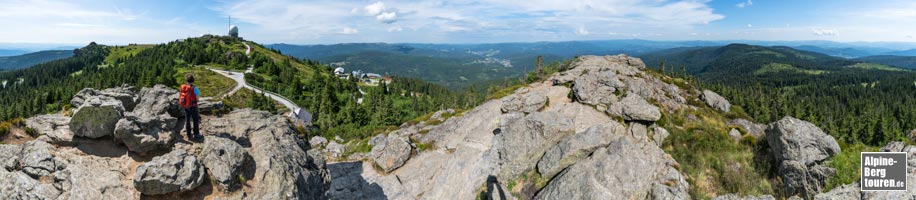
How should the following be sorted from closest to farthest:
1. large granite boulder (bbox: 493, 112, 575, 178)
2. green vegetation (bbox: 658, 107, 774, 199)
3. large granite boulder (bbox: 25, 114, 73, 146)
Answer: large granite boulder (bbox: 25, 114, 73, 146)
green vegetation (bbox: 658, 107, 774, 199)
large granite boulder (bbox: 493, 112, 575, 178)

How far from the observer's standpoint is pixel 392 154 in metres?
30.5

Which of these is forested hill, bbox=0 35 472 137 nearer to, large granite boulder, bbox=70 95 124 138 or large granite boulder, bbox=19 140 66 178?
large granite boulder, bbox=70 95 124 138

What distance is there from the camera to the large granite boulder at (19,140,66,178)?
11305mm

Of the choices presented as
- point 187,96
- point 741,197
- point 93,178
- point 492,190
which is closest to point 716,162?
point 741,197

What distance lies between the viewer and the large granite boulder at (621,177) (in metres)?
16.3

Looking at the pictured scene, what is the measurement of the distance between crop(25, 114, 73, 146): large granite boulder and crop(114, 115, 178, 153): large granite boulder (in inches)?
65.3

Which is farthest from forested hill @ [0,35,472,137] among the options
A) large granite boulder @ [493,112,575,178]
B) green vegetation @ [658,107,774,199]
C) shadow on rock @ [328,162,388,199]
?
green vegetation @ [658,107,774,199]

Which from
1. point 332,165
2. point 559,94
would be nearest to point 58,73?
point 332,165

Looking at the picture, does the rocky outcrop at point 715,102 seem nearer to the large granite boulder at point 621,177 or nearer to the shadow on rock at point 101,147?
the large granite boulder at point 621,177

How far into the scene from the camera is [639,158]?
17.8 m

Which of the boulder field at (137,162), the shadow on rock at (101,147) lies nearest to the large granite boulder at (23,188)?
the boulder field at (137,162)

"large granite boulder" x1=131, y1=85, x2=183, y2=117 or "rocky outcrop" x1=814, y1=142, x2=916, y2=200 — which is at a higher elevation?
"large granite boulder" x1=131, y1=85, x2=183, y2=117

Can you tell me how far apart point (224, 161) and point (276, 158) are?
188 centimetres

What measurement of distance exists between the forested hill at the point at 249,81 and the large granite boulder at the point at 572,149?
164 feet
